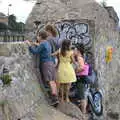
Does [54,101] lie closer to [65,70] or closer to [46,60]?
[65,70]

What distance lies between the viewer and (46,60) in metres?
7.73

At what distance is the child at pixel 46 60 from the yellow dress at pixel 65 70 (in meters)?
0.20

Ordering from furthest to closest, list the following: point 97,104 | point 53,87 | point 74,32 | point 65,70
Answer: point 97,104, point 74,32, point 65,70, point 53,87

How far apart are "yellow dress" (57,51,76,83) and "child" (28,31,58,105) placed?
20cm

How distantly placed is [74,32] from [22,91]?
3.60 meters

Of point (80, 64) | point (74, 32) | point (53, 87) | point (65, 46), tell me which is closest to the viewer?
point (53, 87)

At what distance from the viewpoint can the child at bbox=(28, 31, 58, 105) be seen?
301 inches

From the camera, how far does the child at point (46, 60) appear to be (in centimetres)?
763

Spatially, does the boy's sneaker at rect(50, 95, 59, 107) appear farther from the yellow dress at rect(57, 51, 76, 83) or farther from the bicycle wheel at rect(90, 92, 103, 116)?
the bicycle wheel at rect(90, 92, 103, 116)

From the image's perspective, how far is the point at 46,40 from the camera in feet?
25.4

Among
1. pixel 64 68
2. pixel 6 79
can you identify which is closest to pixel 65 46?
pixel 64 68

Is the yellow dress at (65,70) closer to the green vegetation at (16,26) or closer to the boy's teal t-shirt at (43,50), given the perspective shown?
the boy's teal t-shirt at (43,50)

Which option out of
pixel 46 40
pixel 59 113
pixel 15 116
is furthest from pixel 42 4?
pixel 15 116

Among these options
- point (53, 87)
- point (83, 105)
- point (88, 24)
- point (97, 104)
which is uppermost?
point (88, 24)
